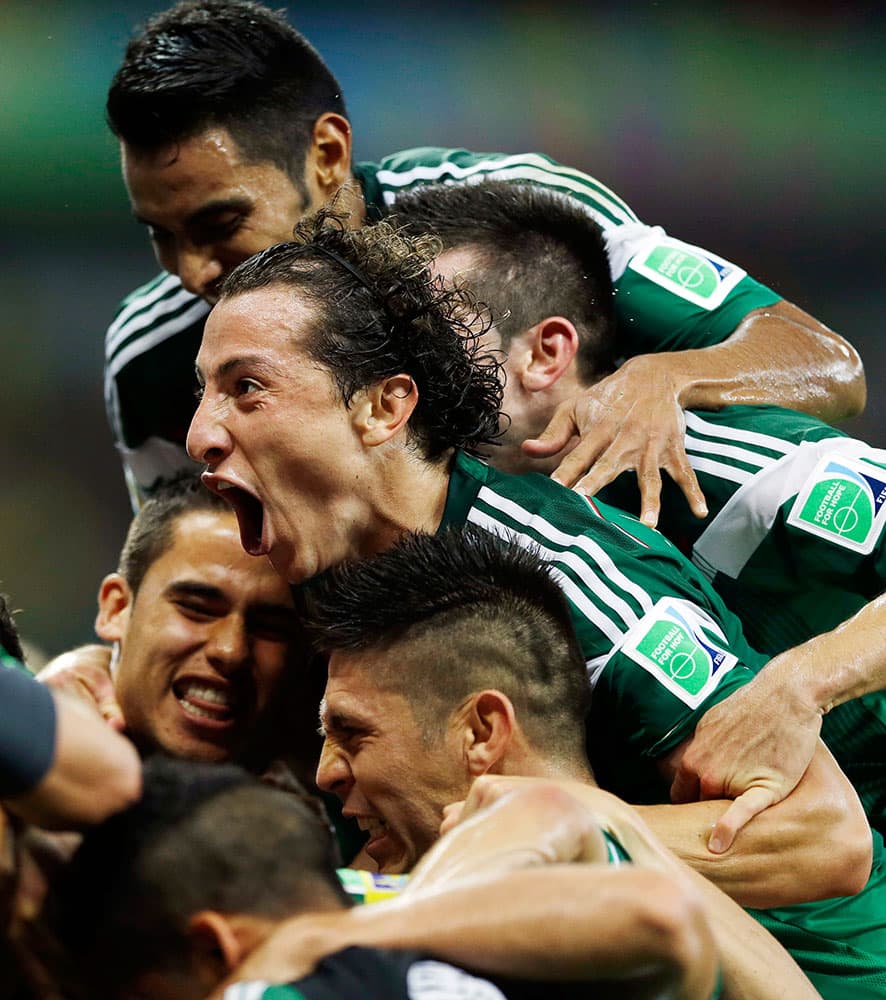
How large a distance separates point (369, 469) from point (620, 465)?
1.65 ft

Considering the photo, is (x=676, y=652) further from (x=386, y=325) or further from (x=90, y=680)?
(x=90, y=680)

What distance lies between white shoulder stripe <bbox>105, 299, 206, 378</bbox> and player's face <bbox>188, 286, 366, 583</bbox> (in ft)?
3.56

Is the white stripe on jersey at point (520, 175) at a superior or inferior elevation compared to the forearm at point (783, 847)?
superior

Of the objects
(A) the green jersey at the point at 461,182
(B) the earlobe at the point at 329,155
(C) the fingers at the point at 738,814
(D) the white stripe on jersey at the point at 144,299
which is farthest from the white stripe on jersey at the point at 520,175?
(C) the fingers at the point at 738,814

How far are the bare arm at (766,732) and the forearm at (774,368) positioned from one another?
28.1 inches

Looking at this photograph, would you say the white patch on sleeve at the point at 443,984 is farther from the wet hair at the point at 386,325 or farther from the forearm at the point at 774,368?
the forearm at the point at 774,368

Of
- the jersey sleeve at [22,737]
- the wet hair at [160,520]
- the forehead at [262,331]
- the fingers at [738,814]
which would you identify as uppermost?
the jersey sleeve at [22,737]

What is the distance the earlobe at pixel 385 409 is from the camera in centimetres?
249

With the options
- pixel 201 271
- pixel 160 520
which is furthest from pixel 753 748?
pixel 201 271

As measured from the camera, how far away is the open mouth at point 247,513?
246 cm

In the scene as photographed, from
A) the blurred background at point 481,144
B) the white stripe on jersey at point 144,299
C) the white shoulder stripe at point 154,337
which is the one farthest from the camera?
the blurred background at point 481,144

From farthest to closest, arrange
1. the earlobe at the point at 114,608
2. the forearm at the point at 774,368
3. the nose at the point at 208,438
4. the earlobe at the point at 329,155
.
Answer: the earlobe at the point at 329,155 → the earlobe at the point at 114,608 → the forearm at the point at 774,368 → the nose at the point at 208,438

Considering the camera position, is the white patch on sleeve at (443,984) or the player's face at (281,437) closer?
the white patch on sleeve at (443,984)

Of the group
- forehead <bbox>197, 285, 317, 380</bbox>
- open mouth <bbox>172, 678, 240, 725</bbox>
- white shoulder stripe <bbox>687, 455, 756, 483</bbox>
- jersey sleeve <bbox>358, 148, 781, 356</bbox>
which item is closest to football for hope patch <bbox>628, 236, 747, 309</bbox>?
jersey sleeve <bbox>358, 148, 781, 356</bbox>
